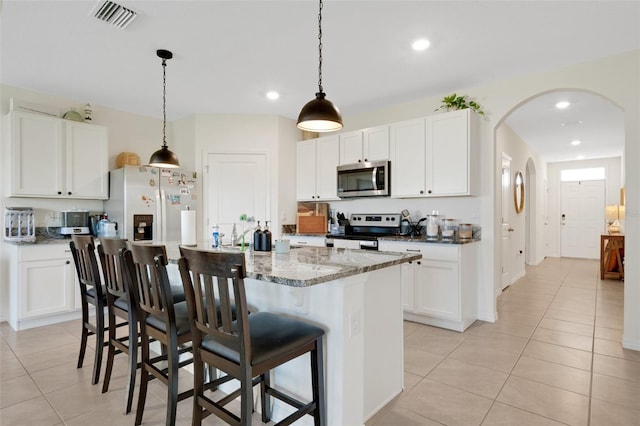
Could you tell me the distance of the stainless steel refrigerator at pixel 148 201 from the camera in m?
3.98

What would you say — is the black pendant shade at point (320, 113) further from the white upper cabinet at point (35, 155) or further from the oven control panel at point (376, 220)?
the white upper cabinet at point (35, 155)

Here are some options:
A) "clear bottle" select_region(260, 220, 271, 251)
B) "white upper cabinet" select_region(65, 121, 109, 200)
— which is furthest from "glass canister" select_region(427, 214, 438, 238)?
"white upper cabinet" select_region(65, 121, 109, 200)

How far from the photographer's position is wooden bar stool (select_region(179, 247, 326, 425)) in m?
1.32

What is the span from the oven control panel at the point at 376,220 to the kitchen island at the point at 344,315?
2.25m

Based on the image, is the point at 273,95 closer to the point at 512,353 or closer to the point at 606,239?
the point at 512,353

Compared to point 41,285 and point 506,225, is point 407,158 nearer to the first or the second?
point 506,225

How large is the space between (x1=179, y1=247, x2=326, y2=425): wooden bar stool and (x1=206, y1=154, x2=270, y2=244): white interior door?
3279 mm

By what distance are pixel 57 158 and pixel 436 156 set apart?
4.31 m

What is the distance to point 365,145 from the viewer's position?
4355mm

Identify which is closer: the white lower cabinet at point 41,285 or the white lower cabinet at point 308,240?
the white lower cabinet at point 41,285

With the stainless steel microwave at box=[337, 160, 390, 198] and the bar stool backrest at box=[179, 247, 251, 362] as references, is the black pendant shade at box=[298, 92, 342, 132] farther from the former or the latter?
the stainless steel microwave at box=[337, 160, 390, 198]

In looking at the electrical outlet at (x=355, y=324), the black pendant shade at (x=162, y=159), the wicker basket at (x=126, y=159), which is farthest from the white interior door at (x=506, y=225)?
the wicker basket at (x=126, y=159)

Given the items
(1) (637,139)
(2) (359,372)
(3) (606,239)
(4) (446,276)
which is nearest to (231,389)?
(2) (359,372)

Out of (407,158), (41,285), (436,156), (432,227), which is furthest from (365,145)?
(41,285)
